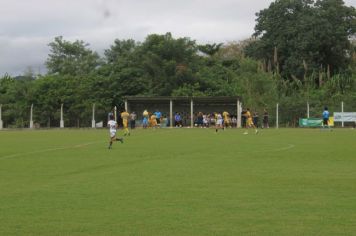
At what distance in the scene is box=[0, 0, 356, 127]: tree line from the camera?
211 feet

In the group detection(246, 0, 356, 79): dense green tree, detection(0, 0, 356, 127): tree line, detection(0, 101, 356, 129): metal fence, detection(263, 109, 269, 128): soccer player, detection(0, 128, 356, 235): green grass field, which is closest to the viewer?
detection(0, 128, 356, 235): green grass field

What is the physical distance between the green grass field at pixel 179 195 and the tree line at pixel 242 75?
133ft

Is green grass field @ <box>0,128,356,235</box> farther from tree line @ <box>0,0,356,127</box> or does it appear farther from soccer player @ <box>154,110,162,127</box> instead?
tree line @ <box>0,0,356,127</box>

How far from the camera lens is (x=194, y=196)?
39.2ft

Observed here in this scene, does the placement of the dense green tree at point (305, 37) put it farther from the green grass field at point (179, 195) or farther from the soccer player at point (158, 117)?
the green grass field at point (179, 195)

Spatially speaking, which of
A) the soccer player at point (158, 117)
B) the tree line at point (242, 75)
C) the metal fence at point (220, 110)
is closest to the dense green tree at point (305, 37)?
the tree line at point (242, 75)

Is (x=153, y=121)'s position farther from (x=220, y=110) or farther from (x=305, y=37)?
(x=305, y=37)

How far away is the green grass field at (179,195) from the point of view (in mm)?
9109

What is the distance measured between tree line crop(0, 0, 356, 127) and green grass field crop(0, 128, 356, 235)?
40.7 meters

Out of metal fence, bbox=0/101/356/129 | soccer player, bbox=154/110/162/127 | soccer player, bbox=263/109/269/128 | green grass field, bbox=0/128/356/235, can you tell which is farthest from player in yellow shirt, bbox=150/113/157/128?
green grass field, bbox=0/128/356/235

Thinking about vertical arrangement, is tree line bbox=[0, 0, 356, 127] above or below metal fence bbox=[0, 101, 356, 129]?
above

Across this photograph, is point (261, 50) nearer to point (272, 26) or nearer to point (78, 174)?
point (272, 26)

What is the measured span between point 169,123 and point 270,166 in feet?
142

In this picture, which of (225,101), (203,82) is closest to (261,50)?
(203,82)
